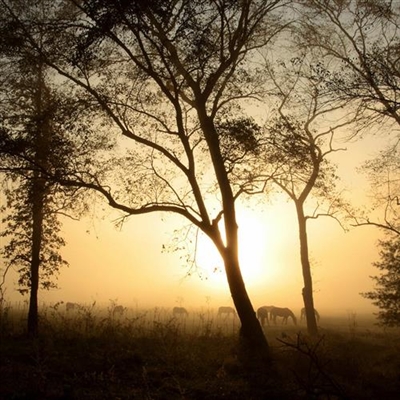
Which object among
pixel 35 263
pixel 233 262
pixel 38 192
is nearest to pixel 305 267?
pixel 233 262

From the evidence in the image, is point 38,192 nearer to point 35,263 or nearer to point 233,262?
point 35,263

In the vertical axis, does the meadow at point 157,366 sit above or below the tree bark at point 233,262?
below

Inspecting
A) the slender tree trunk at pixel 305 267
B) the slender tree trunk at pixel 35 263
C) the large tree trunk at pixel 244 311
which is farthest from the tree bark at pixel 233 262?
the slender tree trunk at pixel 305 267

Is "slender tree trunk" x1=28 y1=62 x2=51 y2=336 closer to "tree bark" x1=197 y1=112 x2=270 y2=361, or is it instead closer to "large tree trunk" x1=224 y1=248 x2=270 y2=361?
"tree bark" x1=197 y1=112 x2=270 y2=361

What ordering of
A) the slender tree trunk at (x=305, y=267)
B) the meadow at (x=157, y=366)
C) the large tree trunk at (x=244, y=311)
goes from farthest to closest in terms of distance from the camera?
the slender tree trunk at (x=305, y=267) → the large tree trunk at (x=244, y=311) → the meadow at (x=157, y=366)

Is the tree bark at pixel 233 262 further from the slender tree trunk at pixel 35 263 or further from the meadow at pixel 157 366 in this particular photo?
the slender tree trunk at pixel 35 263

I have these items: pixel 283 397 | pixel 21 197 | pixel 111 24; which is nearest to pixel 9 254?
pixel 21 197

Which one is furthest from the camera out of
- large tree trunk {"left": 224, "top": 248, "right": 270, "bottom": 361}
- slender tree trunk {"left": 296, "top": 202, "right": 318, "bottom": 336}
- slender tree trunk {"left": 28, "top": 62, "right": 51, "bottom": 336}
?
slender tree trunk {"left": 296, "top": 202, "right": 318, "bottom": 336}

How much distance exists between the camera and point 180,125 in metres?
16.2

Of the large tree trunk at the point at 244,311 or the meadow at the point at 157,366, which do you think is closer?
the meadow at the point at 157,366

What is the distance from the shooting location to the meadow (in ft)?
29.9

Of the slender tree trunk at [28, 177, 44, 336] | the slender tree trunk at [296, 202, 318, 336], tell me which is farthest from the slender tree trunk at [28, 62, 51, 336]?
the slender tree trunk at [296, 202, 318, 336]

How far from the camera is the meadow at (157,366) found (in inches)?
358

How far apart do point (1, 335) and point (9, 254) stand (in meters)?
5.23
